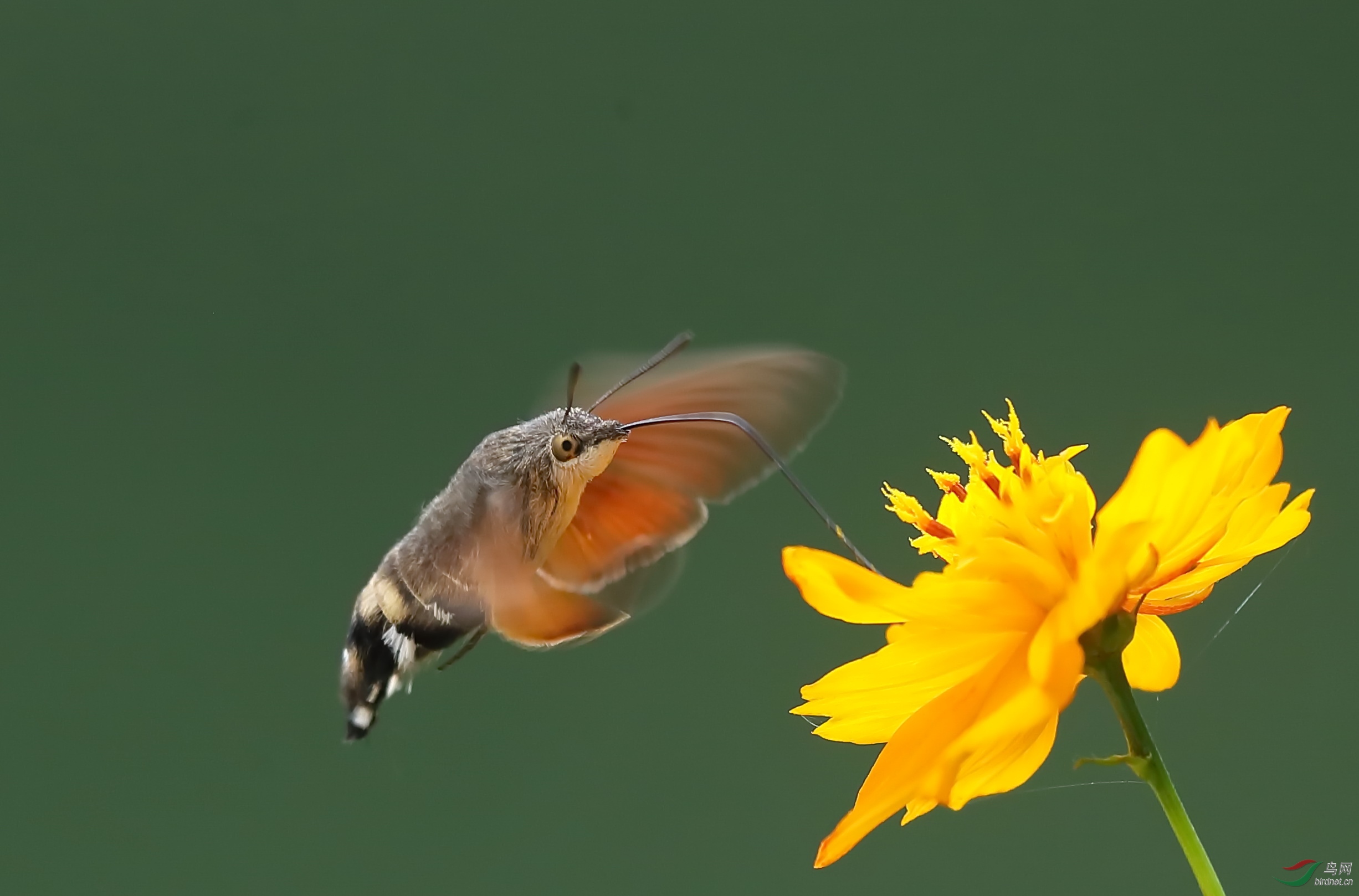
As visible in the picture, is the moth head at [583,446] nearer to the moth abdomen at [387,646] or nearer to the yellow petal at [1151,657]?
the moth abdomen at [387,646]

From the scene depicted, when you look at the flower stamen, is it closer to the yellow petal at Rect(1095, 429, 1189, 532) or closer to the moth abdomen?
the yellow petal at Rect(1095, 429, 1189, 532)

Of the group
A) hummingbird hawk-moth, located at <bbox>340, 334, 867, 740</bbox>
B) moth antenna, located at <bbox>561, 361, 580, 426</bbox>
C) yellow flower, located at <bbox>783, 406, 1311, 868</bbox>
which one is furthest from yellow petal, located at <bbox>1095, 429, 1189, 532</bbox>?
moth antenna, located at <bbox>561, 361, 580, 426</bbox>

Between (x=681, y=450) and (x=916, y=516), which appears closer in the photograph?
(x=916, y=516)

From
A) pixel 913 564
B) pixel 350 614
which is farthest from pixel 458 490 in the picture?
pixel 913 564

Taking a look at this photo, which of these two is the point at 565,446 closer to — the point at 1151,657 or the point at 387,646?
the point at 387,646

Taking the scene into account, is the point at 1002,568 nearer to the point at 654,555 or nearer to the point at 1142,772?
the point at 1142,772

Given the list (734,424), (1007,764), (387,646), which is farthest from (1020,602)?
(387,646)
